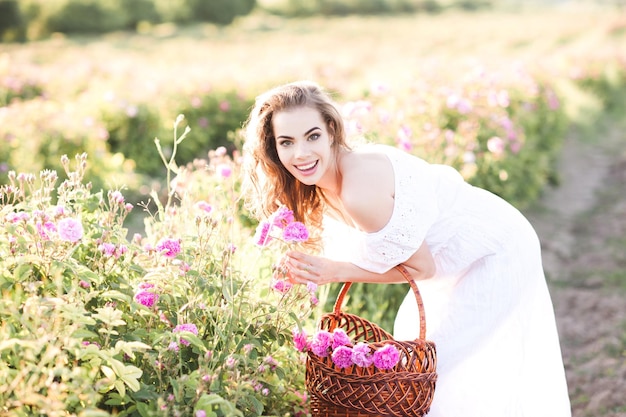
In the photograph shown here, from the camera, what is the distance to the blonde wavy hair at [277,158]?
7.48ft

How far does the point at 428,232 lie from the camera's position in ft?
8.05

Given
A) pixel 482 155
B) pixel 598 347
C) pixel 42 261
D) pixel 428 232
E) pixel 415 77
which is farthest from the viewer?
pixel 415 77

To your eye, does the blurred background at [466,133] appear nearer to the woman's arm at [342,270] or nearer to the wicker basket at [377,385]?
the woman's arm at [342,270]

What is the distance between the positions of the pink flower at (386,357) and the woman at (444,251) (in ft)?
1.11

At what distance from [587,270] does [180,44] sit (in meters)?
17.0

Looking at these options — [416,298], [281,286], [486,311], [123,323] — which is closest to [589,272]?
[486,311]

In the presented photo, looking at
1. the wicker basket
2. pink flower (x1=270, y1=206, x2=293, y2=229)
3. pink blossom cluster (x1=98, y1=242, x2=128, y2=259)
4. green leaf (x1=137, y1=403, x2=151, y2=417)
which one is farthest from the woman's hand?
green leaf (x1=137, y1=403, x2=151, y2=417)

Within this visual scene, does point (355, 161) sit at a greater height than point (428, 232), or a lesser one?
greater

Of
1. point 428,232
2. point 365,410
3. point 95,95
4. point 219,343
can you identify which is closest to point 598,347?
point 428,232

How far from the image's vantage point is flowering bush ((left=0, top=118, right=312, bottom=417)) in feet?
5.37

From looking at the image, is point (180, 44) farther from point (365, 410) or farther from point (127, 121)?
point (365, 410)

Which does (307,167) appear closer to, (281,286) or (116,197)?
(281,286)

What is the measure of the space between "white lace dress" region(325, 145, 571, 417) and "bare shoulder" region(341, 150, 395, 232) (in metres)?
0.17

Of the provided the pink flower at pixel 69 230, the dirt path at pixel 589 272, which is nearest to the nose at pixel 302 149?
the pink flower at pixel 69 230
